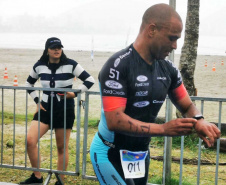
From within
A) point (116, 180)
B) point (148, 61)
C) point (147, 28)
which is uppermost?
point (147, 28)

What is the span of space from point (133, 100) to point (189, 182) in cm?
376

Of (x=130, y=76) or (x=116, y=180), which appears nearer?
(x=130, y=76)

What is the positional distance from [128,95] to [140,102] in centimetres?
9

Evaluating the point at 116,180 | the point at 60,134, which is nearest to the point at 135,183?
the point at 116,180

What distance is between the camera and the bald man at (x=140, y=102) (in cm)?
222

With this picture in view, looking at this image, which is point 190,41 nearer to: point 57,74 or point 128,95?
point 57,74

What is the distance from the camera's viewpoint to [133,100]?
2334 mm

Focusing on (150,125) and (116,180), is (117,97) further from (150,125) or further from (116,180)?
(116,180)

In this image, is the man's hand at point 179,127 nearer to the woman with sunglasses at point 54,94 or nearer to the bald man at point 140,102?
the bald man at point 140,102

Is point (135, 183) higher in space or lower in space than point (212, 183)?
higher

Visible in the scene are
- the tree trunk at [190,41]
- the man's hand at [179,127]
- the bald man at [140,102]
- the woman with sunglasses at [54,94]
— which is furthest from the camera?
the tree trunk at [190,41]

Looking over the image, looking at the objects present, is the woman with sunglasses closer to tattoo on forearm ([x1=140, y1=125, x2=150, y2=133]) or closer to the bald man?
the bald man

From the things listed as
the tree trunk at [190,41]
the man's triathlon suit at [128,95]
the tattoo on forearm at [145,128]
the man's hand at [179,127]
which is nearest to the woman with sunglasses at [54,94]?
the man's triathlon suit at [128,95]

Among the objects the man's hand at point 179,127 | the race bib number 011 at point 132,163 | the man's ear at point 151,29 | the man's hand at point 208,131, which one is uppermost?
the man's ear at point 151,29
